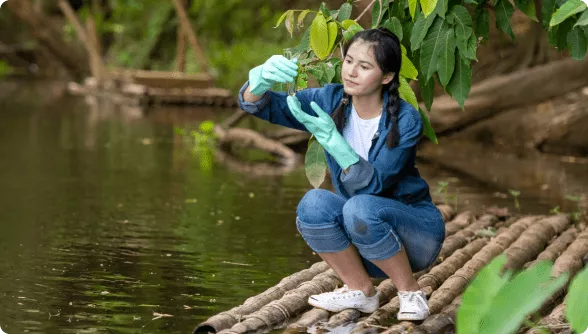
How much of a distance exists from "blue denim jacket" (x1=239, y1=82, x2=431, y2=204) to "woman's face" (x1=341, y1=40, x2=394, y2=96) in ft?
0.37

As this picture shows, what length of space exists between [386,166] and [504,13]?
1148 millimetres

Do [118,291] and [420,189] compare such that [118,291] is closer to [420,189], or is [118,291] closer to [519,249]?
[420,189]

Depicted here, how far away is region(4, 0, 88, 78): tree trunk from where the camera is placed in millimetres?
23703

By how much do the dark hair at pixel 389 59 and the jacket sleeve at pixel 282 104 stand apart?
13cm

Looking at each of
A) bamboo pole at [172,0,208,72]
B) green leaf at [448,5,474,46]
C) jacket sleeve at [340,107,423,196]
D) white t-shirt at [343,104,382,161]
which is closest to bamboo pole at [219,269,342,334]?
jacket sleeve at [340,107,423,196]

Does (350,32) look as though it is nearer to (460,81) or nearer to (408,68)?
(408,68)

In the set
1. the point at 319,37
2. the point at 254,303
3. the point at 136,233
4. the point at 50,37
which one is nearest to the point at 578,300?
the point at 254,303

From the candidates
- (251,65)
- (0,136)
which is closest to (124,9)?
(251,65)

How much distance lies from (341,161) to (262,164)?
6711mm

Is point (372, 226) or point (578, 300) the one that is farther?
point (372, 226)

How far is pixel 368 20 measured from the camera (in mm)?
9352

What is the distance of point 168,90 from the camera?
19438 mm

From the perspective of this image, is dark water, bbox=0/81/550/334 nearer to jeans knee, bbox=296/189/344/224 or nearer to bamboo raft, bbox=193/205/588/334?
bamboo raft, bbox=193/205/588/334

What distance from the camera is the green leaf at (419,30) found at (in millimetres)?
4417
